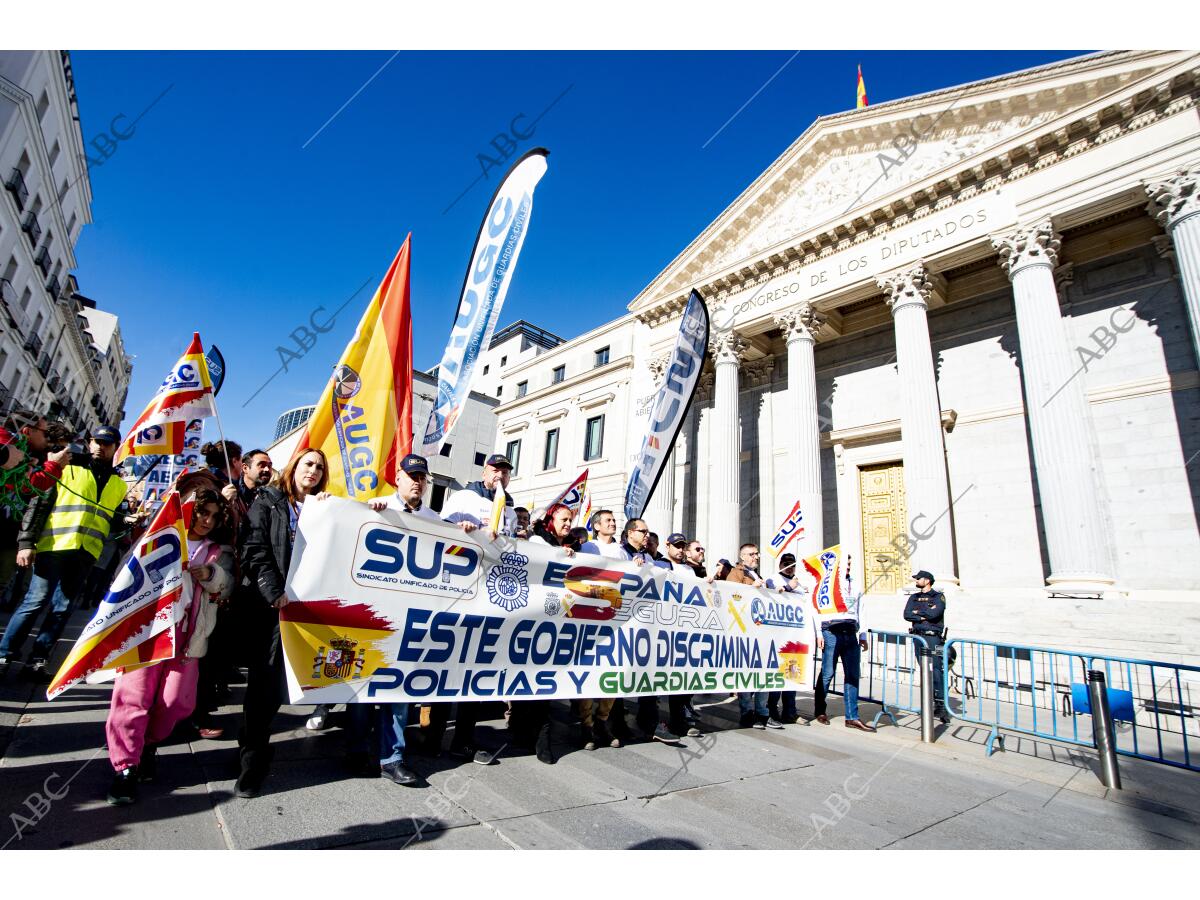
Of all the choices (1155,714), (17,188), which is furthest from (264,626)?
(17,188)

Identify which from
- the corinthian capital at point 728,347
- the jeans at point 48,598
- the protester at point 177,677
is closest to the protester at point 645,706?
the protester at point 177,677

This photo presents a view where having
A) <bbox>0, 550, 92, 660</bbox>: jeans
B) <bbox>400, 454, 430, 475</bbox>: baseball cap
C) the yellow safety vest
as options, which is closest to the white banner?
<bbox>400, 454, 430, 475</bbox>: baseball cap

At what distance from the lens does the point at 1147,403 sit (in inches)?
510

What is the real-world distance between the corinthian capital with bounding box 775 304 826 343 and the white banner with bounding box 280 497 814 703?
1425cm

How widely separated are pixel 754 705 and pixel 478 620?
3.92 metres

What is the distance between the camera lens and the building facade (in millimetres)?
21438

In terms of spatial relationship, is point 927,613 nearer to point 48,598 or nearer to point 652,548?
point 652,548

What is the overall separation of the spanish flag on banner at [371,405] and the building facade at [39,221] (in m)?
18.7

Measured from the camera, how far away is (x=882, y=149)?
17.5 metres

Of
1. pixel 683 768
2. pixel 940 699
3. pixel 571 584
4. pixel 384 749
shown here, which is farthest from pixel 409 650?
pixel 940 699

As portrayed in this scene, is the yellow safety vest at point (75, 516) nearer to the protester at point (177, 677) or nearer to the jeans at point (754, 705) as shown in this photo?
the protester at point (177, 677)

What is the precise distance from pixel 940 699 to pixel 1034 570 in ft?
30.0

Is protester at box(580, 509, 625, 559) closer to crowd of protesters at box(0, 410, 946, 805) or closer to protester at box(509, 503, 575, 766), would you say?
crowd of protesters at box(0, 410, 946, 805)

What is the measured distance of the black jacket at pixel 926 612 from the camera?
26.1ft
